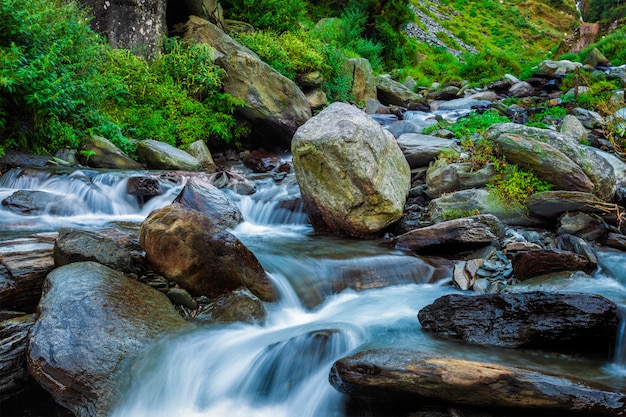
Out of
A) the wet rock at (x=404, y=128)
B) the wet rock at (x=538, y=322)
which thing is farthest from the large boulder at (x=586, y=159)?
the wet rock at (x=404, y=128)

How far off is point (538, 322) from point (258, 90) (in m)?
9.83

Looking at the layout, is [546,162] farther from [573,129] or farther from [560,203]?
[573,129]

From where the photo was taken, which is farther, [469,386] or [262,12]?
[262,12]

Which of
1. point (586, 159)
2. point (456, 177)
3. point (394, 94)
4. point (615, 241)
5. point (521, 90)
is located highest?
point (521, 90)

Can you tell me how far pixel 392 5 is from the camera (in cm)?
2239

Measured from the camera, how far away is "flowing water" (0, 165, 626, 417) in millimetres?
3225

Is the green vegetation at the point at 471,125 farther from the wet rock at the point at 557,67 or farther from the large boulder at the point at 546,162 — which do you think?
the wet rock at the point at 557,67

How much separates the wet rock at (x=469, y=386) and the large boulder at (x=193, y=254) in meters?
1.80

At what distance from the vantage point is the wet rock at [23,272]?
3791 mm

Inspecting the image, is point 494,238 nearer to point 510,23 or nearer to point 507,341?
point 507,341

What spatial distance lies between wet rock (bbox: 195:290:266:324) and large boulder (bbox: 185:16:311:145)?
8.20m

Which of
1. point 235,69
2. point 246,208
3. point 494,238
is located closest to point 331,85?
point 235,69

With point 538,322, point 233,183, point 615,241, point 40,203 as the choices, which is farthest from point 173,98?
point 538,322

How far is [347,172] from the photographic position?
6.27m
